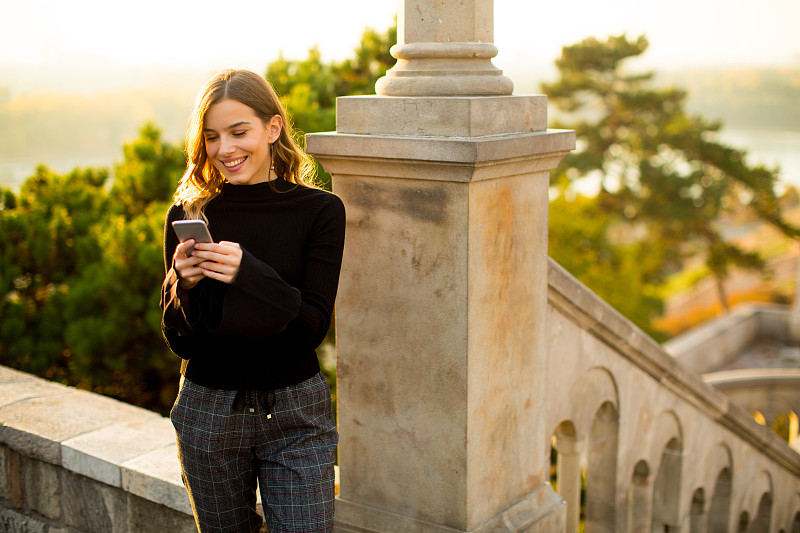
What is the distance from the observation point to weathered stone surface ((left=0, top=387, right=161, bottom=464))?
3166 mm

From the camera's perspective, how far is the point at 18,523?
3.35m

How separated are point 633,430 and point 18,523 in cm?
267

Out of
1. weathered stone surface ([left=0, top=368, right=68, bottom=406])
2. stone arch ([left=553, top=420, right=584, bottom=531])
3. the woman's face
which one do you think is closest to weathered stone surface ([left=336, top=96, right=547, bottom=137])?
the woman's face

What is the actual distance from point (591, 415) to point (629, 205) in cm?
1917

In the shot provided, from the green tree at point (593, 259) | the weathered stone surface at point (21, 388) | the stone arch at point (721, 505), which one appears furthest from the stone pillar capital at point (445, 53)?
the green tree at point (593, 259)

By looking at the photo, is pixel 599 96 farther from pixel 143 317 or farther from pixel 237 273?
pixel 237 273

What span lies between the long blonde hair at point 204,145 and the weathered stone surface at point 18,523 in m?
1.88

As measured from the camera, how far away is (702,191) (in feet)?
64.0

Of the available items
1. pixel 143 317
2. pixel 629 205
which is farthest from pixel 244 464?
pixel 629 205

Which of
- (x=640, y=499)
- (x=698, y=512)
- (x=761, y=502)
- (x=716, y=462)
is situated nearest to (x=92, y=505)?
(x=640, y=499)

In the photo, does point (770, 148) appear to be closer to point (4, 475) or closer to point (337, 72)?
point (337, 72)

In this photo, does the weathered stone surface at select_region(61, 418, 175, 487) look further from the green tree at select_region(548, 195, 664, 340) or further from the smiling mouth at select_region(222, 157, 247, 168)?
the green tree at select_region(548, 195, 664, 340)

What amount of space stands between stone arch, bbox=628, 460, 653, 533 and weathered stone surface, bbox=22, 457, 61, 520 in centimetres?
250

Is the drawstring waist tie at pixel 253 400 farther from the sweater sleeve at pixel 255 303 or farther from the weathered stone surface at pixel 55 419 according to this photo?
the weathered stone surface at pixel 55 419
